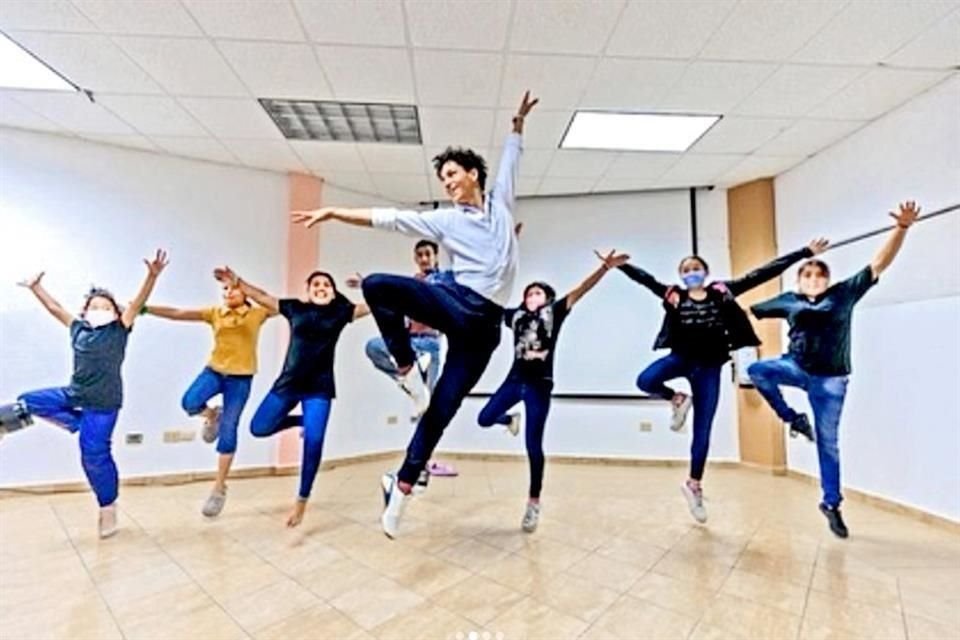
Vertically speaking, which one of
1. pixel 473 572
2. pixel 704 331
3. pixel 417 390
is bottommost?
pixel 473 572

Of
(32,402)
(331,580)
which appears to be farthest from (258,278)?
(331,580)

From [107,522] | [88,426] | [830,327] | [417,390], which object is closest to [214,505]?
[107,522]

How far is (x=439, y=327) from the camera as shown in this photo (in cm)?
246

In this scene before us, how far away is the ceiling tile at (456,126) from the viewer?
445cm

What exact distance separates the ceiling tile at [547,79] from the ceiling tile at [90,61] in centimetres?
247

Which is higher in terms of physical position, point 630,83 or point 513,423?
point 630,83

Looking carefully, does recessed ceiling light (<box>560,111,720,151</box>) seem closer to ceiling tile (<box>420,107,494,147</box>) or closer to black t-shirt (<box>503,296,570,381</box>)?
ceiling tile (<box>420,107,494,147</box>)

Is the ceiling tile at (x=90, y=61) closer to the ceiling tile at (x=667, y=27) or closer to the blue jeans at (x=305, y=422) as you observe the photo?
the blue jeans at (x=305, y=422)

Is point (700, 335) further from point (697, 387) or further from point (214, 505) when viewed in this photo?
point (214, 505)

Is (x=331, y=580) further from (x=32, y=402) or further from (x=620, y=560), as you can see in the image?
(x=32, y=402)

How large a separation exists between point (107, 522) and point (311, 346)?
1.55 m

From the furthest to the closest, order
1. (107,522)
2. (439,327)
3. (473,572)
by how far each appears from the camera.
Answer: (107,522)
(473,572)
(439,327)

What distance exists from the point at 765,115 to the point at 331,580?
4402 millimetres

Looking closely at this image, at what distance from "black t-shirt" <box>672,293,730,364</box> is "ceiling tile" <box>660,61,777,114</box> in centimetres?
147
